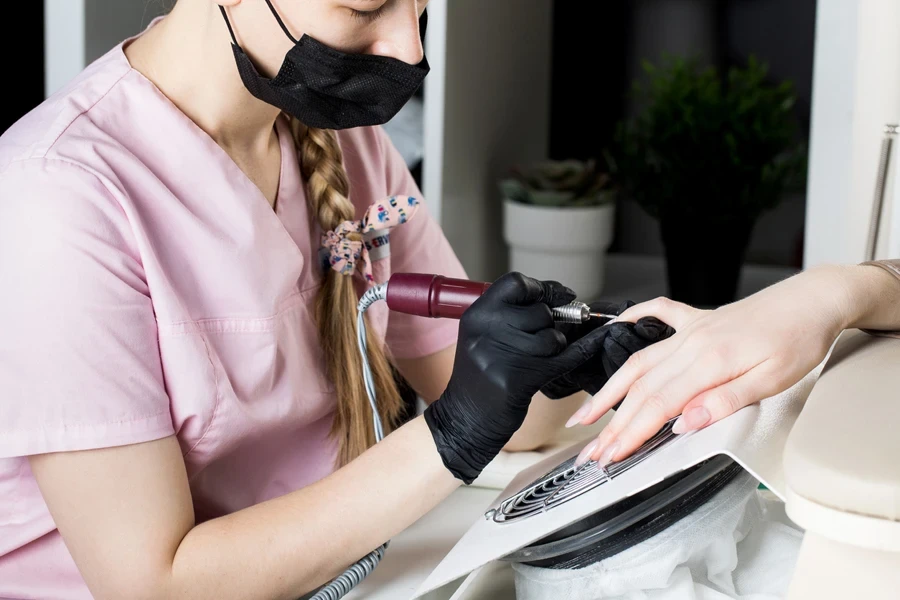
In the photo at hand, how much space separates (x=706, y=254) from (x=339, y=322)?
107cm

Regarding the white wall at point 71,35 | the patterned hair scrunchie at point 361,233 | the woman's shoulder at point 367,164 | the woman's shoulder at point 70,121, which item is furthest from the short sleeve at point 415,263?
the white wall at point 71,35

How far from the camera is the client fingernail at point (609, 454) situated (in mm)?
663

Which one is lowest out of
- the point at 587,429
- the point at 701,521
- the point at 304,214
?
the point at 587,429

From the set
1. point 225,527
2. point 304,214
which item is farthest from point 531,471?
point 304,214

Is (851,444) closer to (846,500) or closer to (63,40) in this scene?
(846,500)

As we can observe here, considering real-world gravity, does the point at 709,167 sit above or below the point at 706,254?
above

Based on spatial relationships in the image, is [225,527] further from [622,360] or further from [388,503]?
[622,360]

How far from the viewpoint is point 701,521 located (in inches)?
24.8

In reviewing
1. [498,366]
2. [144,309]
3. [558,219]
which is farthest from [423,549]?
[558,219]

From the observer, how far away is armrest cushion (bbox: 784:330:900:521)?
460 millimetres

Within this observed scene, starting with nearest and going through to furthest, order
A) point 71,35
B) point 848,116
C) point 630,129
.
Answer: point 848,116, point 71,35, point 630,129

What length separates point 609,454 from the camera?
0.67 metres

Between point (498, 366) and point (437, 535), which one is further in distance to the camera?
point (437, 535)

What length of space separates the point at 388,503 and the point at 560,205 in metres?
1.14
